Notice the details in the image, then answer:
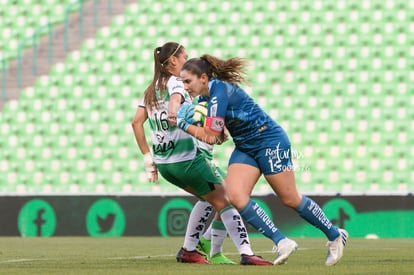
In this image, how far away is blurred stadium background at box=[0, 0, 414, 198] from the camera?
56.9 feet

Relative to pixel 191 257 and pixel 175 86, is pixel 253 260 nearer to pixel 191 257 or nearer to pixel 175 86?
pixel 191 257

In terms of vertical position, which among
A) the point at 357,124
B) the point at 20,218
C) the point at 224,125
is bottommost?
the point at 20,218

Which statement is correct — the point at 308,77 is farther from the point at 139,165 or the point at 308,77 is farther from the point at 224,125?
the point at 224,125

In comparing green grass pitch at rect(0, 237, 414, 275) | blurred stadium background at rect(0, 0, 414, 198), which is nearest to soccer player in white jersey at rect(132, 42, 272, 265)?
green grass pitch at rect(0, 237, 414, 275)

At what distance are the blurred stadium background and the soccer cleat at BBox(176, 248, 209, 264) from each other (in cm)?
855

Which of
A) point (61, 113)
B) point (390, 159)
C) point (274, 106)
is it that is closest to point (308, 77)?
point (274, 106)

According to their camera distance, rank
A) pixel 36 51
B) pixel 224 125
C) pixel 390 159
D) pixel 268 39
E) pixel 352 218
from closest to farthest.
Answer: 1. pixel 224 125
2. pixel 352 218
3. pixel 390 159
4. pixel 268 39
5. pixel 36 51

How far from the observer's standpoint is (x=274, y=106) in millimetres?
18047

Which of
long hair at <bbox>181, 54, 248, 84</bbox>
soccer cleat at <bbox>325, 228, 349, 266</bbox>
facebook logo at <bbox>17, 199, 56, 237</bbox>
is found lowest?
facebook logo at <bbox>17, 199, 56, 237</bbox>

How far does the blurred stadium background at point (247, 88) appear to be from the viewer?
56.9ft

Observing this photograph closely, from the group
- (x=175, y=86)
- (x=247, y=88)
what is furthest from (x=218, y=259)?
(x=247, y=88)

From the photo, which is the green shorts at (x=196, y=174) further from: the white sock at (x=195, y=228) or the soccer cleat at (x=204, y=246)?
the soccer cleat at (x=204, y=246)

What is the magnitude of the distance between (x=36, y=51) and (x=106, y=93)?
216 centimetres

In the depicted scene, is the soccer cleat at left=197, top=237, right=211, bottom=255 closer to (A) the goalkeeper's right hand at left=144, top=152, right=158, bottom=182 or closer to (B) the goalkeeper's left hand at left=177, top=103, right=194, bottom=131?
(A) the goalkeeper's right hand at left=144, top=152, right=158, bottom=182
